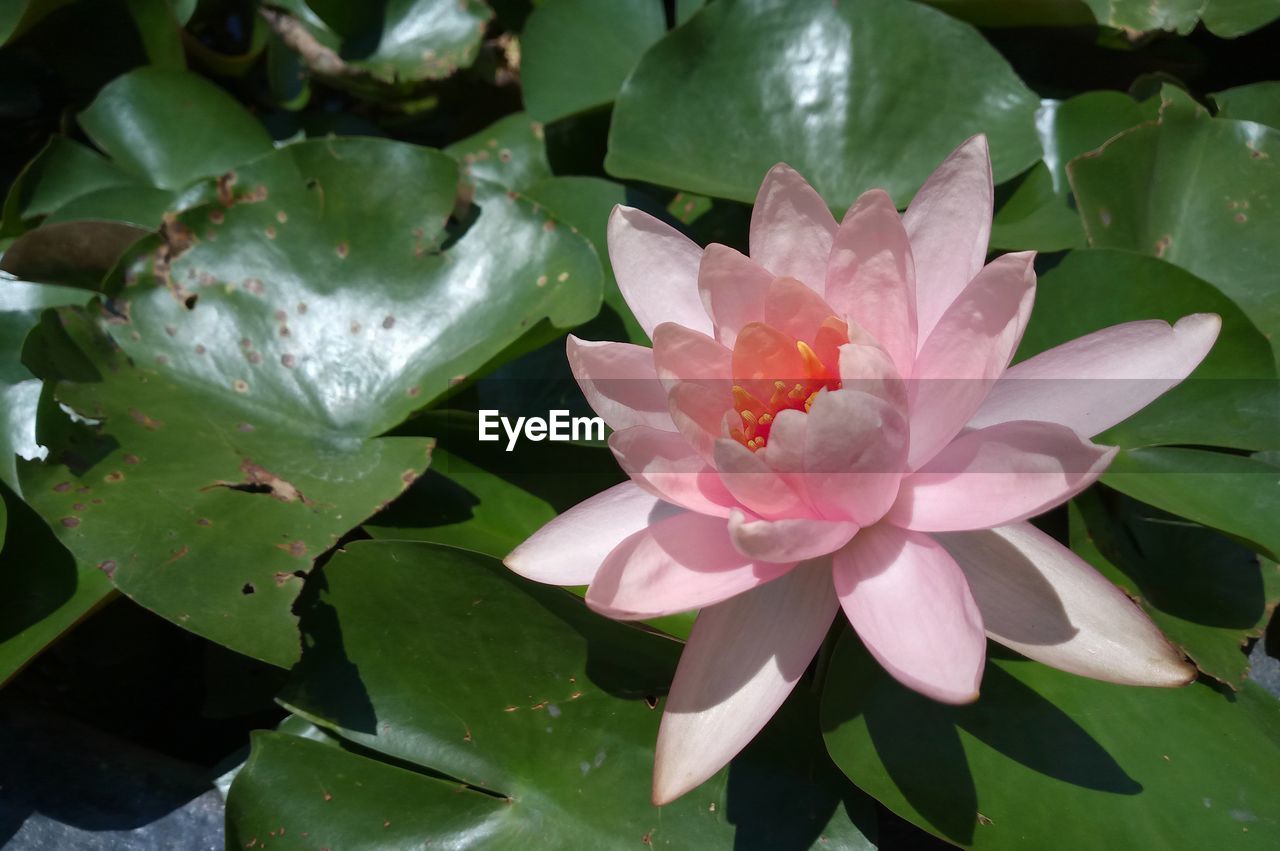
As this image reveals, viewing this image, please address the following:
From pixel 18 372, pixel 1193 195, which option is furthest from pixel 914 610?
pixel 18 372

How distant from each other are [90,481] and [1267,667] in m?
1.65

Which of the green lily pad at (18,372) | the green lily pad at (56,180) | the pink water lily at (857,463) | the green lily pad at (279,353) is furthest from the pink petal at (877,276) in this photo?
the green lily pad at (56,180)

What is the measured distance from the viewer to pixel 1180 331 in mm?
872

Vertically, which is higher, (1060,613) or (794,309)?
(794,309)

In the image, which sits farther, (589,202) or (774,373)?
(589,202)

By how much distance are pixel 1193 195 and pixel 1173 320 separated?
29 centimetres

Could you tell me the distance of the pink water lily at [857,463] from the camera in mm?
796

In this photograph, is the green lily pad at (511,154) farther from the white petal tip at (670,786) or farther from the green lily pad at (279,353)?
the white petal tip at (670,786)

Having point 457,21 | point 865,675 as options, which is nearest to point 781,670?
point 865,675

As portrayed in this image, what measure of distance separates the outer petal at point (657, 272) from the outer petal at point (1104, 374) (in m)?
0.34

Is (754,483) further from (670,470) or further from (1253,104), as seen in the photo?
(1253,104)

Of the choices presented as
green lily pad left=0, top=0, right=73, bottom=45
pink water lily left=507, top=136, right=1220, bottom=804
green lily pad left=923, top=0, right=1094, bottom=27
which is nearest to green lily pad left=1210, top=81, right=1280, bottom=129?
green lily pad left=923, top=0, right=1094, bottom=27

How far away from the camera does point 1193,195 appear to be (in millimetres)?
1345

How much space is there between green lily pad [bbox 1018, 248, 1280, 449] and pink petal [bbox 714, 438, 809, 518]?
0.57m
